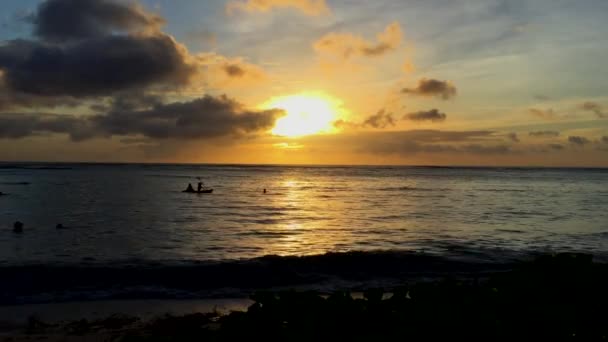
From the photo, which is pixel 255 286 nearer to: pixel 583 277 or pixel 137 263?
pixel 137 263

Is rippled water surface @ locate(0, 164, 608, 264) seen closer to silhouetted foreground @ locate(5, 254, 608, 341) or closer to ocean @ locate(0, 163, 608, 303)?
ocean @ locate(0, 163, 608, 303)

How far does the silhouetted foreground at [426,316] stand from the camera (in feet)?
14.9

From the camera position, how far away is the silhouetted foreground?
4.54m

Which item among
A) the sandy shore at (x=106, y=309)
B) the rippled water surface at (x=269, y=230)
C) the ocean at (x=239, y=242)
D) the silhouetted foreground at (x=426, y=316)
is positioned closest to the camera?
the silhouetted foreground at (x=426, y=316)

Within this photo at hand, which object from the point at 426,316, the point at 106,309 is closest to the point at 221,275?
the point at 106,309

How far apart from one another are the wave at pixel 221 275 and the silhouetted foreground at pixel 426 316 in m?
9.65

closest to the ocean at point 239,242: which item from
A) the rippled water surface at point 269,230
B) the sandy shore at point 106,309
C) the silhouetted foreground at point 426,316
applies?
the rippled water surface at point 269,230

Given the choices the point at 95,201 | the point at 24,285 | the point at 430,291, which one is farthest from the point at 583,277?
the point at 95,201

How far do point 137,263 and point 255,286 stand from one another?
17.9 ft

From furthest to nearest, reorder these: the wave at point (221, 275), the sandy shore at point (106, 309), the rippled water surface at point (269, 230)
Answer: the rippled water surface at point (269, 230) → the wave at point (221, 275) → the sandy shore at point (106, 309)

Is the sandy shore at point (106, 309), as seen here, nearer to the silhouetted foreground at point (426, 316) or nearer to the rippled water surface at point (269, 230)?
the rippled water surface at point (269, 230)

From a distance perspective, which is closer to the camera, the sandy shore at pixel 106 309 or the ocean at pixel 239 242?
the sandy shore at pixel 106 309

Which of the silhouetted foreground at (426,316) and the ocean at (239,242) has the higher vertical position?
the silhouetted foreground at (426,316)

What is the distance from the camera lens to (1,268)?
17859 millimetres
